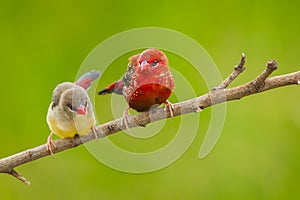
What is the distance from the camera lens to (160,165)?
321 cm

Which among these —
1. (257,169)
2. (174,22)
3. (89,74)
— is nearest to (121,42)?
(89,74)

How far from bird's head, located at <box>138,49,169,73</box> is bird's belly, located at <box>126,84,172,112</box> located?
9 cm

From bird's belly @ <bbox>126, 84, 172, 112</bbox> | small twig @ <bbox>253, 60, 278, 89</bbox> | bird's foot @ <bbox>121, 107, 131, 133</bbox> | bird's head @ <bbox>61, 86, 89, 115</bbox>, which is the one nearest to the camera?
small twig @ <bbox>253, 60, 278, 89</bbox>

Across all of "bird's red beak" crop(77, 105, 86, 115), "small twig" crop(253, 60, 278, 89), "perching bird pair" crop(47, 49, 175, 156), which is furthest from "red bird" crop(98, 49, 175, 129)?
"small twig" crop(253, 60, 278, 89)

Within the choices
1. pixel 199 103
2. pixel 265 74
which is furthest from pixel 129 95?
pixel 265 74

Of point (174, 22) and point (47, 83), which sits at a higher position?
point (174, 22)

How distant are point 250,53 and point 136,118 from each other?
1.47 meters

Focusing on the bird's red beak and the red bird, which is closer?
the red bird

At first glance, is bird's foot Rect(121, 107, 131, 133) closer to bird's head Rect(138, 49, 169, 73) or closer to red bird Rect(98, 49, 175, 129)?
red bird Rect(98, 49, 175, 129)

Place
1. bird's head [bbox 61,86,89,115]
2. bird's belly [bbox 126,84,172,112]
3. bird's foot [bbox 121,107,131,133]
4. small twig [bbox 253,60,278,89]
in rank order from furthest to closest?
bird's head [bbox 61,86,89,115]
bird's belly [bbox 126,84,172,112]
bird's foot [bbox 121,107,131,133]
small twig [bbox 253,60,278,89]

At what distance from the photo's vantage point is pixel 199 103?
205cm

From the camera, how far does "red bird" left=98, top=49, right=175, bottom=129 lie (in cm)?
221

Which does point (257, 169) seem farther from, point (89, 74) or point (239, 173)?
point (89, 74)

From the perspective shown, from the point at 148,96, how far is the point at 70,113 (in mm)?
344
